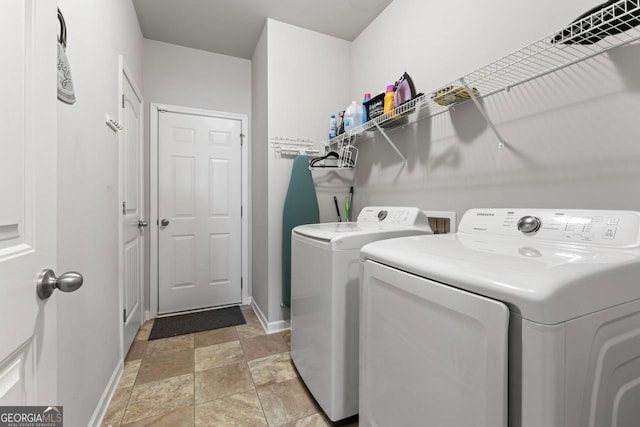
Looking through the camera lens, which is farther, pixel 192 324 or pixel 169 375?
pixel 192 324

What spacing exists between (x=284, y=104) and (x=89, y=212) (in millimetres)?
1617

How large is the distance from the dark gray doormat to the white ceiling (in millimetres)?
2685

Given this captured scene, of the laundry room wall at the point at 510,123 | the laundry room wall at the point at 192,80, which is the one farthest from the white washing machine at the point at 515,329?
the laundry room wall at the point at 192,80

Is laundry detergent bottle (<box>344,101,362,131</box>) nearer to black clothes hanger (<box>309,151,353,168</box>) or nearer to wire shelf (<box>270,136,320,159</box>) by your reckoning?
black clothes hanger (<box>309,151,353,168</box>)

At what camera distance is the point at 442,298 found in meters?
0.69

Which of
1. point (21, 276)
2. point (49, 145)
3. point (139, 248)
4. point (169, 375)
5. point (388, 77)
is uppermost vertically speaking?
point (388, 77)

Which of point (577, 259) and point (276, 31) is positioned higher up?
point (276, 31)

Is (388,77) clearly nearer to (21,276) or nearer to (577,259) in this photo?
(577,259)

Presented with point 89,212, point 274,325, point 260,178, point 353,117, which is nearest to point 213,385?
point 274,325

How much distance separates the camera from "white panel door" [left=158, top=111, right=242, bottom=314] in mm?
2693

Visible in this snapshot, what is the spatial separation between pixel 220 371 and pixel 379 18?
9.47ft

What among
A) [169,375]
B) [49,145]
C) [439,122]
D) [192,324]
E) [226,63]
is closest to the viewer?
[49,145]

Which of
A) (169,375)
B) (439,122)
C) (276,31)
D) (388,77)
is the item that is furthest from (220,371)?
(276,31)

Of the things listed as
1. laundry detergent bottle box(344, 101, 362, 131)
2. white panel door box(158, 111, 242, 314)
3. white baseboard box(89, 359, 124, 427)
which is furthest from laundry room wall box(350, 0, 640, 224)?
white baseboard box(89, 359, 124, 427)
